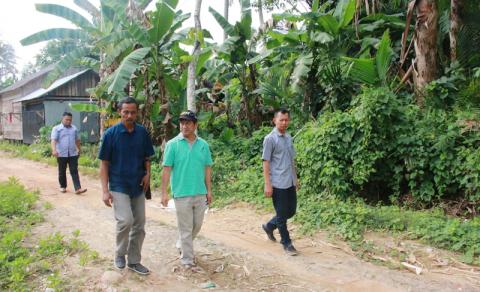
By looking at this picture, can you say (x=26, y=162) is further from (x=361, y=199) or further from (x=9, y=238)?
(x=361, y=199)

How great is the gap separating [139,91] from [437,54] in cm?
753

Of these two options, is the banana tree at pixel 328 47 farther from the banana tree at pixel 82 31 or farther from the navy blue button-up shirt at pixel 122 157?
the navy blue button-up shirt at pixel 122 157

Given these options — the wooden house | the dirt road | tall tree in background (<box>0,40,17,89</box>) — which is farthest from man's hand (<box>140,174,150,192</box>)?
tall tree in background (<box>0,40,17,89</box>)

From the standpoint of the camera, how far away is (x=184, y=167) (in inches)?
164

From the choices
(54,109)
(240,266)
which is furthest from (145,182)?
(54,109)

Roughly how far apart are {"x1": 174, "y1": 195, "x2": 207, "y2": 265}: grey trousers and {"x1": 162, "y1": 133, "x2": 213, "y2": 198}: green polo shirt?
7 cm

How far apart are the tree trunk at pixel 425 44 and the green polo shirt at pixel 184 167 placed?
5.04m

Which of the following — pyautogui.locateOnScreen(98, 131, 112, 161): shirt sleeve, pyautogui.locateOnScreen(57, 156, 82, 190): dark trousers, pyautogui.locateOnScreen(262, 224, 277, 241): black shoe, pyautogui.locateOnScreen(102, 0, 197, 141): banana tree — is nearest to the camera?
pyautogui.locateOnScreen(98, 131, 112, 161): shirt sleeve

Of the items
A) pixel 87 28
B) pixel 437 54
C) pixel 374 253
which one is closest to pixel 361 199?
pixel 374 253

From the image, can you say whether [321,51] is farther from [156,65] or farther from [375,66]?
[156,65]

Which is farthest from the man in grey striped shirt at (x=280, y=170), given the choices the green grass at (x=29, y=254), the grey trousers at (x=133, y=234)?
the green grass at (x=29, y=254)

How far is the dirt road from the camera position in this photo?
159 inches

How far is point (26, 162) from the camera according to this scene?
571 inches

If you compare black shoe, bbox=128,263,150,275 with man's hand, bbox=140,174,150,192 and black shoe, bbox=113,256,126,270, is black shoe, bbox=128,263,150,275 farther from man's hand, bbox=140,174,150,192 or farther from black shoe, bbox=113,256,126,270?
man's hand, bbox=140,174,150,192
